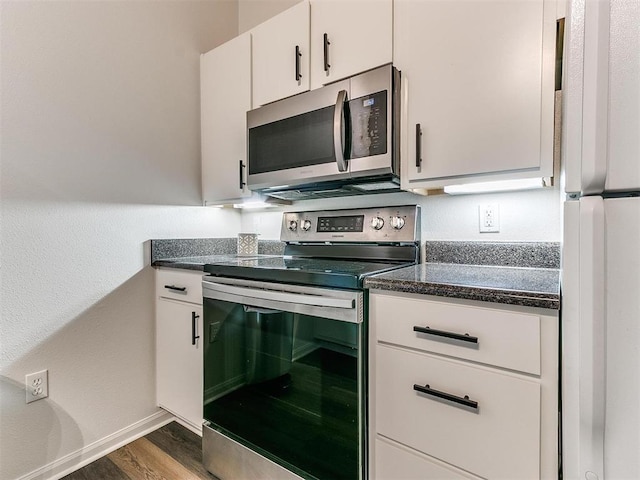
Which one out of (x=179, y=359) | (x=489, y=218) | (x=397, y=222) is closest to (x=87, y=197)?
(x=179, y=359)

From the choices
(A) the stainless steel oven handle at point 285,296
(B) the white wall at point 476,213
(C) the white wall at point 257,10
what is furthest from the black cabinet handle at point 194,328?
(C) the white wall at point 257,10

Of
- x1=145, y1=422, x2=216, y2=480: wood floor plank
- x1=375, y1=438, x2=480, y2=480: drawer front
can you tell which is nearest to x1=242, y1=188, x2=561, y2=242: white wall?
x1=375, y1=438, x2=480, y2=480: drawer front

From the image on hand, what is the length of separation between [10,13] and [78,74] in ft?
0.92

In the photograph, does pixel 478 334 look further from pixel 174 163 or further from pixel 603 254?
pixel 174 163

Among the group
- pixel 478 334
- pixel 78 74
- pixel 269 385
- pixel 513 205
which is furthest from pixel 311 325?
pixel 78 74

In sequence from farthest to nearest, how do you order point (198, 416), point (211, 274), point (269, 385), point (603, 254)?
point (198, 416)
point (211, 274)
point (269, 385)
point (603, 254)

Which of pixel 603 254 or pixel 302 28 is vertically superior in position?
pixel 302 28

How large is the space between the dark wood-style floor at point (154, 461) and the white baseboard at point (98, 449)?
3 centimetres

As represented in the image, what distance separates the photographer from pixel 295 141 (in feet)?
5.14

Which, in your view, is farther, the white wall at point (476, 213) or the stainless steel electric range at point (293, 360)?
the white wall at point (476, 213)

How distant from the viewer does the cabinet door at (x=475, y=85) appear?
1.06 m

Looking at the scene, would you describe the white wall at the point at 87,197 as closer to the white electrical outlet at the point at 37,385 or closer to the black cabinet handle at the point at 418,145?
the white electrical outlet at the point at 37,385

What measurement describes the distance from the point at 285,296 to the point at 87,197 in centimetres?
114

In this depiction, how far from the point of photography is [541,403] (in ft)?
2.68
